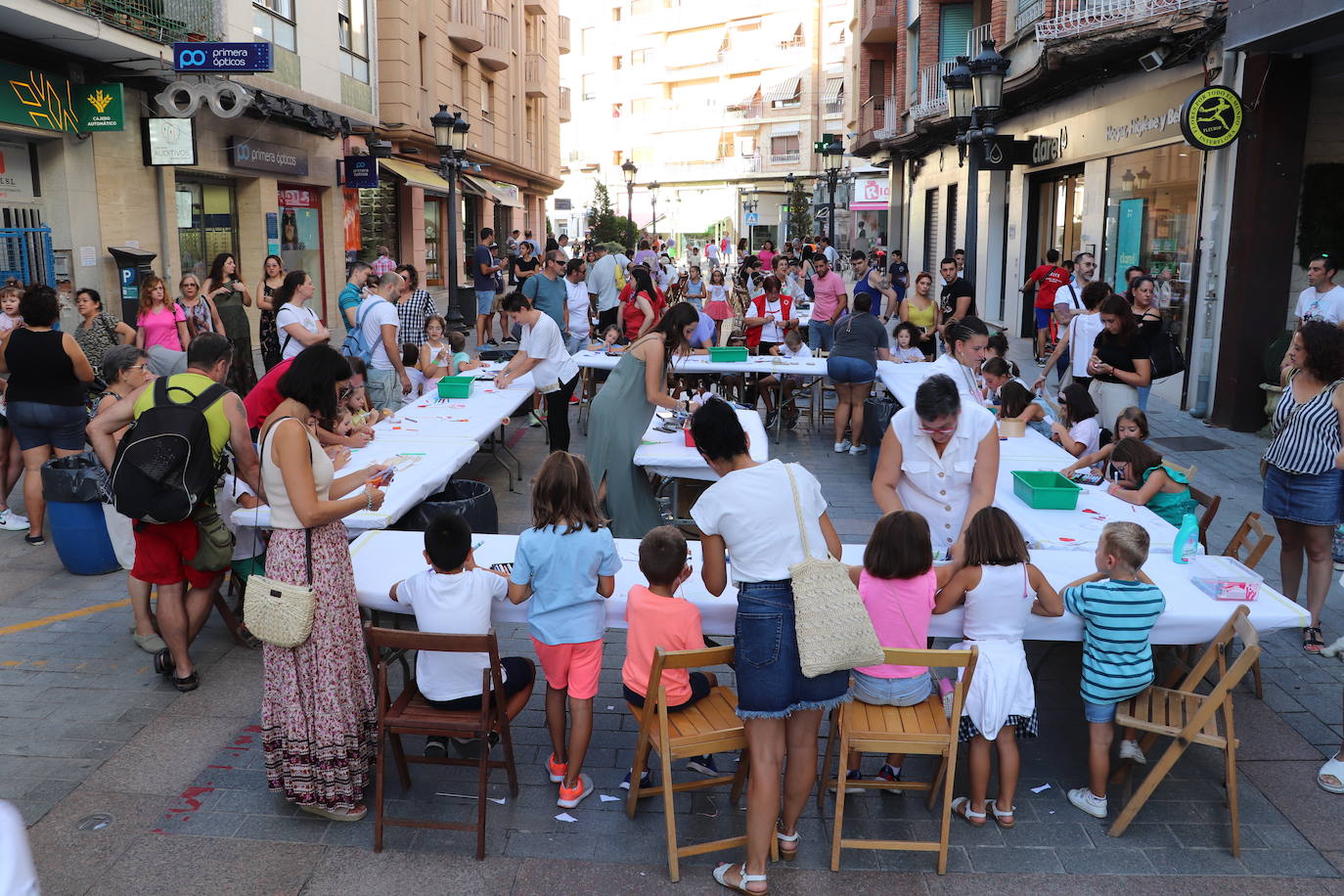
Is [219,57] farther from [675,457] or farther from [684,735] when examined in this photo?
[684,735]

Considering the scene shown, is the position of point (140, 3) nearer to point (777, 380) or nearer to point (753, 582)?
point (777, 380)

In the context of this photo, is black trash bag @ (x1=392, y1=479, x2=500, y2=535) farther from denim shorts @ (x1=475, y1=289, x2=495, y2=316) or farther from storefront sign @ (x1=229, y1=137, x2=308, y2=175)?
denim shorts @ (x1=475, y1=289, x2=495, y2=316)

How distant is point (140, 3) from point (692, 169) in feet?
182

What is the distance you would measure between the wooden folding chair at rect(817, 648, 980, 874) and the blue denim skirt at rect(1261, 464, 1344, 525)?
276 cm

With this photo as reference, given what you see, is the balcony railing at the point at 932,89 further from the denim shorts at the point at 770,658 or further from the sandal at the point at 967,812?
the denim shorts at the point at 770,658

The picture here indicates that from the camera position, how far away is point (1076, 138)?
18.0m

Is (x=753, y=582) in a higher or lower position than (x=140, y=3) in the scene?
lower

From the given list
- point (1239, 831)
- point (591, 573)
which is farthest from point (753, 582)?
point (1239, 831)

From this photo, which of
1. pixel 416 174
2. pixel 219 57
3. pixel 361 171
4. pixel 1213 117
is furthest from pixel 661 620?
pixel 416 174

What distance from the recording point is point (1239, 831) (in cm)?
409

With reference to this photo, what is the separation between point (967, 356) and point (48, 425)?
6.63 metres

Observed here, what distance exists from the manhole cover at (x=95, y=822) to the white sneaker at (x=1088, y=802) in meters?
3.66

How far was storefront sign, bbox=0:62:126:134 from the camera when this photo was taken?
36.5ft

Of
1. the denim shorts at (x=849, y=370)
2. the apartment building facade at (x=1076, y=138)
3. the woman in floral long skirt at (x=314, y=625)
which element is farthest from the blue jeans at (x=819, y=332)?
the woman in floral long skirt at (x=314, y=625)
